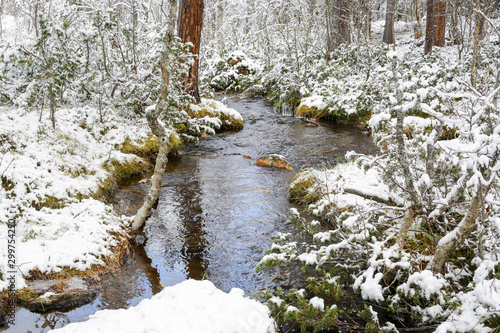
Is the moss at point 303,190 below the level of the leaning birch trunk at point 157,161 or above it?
below

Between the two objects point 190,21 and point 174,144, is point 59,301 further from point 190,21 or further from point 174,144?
point 190,21

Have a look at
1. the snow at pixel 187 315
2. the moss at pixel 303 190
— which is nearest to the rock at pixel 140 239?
the snow at pixel 187 315

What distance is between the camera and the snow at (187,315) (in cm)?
284

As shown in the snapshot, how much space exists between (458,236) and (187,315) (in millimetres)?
2375

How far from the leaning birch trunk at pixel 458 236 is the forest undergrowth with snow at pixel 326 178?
0.04 ft

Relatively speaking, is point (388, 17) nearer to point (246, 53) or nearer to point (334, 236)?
point (246, 53)

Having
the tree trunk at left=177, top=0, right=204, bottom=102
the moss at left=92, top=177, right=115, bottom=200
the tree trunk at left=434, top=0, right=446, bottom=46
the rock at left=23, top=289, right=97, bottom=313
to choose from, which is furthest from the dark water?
the tree trunk at left=434, top=0, right=446, bottom=46

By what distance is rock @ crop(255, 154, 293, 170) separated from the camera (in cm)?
795

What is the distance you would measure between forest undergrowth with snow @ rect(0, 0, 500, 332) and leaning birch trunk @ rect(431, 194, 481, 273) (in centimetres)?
1

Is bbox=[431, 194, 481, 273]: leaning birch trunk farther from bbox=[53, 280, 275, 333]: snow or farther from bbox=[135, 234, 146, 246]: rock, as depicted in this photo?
bbox=[135, 234, 146, 246]: rock

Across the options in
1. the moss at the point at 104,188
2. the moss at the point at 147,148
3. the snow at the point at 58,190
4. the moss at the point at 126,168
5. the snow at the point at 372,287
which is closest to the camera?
the snow at the point at 372,287

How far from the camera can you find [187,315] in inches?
118

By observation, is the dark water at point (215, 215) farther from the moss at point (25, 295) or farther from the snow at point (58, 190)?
the snow at point (58, 190)

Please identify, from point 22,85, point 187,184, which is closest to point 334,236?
point 187,184
